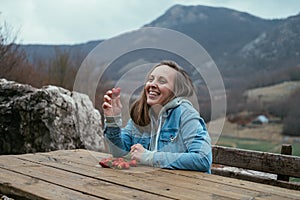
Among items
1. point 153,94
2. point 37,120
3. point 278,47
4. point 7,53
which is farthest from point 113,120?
point 278,47

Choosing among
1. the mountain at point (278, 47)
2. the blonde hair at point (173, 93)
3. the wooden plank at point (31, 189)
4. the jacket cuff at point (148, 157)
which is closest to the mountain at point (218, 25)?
the mountain at point (278, 47)

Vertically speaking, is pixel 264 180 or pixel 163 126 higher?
pixel 163 126

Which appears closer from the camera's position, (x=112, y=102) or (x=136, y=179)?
(x=136, y=179)

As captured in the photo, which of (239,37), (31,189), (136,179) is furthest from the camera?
(239,37)

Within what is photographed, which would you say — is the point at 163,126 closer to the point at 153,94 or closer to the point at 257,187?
the point at 153,94

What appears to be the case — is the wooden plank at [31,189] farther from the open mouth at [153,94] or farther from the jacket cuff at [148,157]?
the open mouth at [153,94]

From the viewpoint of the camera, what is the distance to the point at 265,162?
98.1 inches

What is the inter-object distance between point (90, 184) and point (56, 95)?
2.68m

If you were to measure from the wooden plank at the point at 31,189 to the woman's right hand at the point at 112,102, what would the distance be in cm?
53

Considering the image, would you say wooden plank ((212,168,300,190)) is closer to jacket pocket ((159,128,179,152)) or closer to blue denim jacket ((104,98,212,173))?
blue denim jacket ((104,98,212,173))

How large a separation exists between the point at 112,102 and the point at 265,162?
1.10 m

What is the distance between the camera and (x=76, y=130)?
4.26m

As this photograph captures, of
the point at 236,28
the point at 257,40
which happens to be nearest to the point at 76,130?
the point at 257,40

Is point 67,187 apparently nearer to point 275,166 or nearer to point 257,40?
point 275,166
